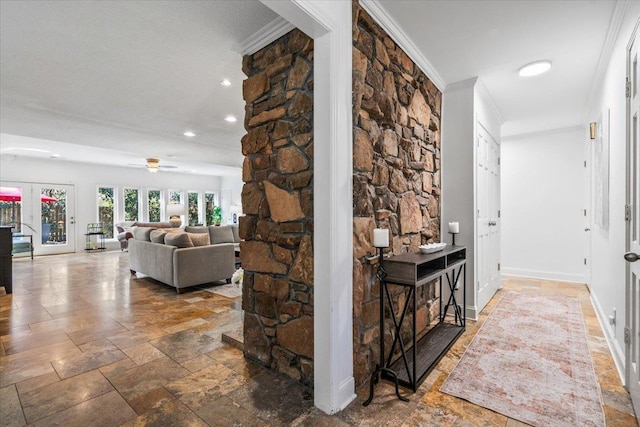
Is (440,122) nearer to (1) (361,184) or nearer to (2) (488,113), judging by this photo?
(2) (488,113)

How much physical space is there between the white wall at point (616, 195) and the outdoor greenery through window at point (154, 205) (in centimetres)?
1097

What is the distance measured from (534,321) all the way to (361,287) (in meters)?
2.27

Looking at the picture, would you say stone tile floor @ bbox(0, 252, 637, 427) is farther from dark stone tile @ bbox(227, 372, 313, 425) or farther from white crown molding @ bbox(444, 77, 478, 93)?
white crown molding @ bbox(444, 77, 478, 93)

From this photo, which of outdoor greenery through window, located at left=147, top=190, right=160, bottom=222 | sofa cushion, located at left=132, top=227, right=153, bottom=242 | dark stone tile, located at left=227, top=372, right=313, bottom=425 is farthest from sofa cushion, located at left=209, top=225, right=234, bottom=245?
dark stone tile, located at left=227, top=372, right=313, bottom=425

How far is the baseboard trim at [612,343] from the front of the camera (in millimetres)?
2074

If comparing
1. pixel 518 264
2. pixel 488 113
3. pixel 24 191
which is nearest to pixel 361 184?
pixel 488 113

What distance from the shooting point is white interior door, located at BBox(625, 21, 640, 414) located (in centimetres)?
162

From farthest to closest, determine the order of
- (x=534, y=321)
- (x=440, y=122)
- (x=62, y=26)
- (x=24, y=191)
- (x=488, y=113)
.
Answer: (x=24, y=191), (x=488, y=113), (x=440, y=122), (x=534, y=321), (x=62, y=26)

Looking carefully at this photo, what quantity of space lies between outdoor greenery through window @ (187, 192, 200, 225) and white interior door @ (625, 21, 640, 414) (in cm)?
1137

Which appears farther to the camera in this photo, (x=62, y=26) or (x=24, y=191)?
(x=24, y=191)

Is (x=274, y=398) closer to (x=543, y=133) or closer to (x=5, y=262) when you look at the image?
(x=5, y=262)

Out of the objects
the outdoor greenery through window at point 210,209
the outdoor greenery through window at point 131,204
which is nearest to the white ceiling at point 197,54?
the outdoor greenery through window at point 131,204

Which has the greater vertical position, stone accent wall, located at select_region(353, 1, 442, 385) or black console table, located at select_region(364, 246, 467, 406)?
stone accent wall, located at select_region(353, 1, 442, 385)

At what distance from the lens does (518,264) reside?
204 inches
